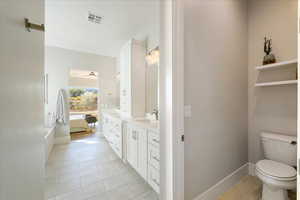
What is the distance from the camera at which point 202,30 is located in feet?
4.75

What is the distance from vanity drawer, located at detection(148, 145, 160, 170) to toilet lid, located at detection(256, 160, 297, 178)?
1.14 meters

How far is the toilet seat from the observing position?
135 centimetres

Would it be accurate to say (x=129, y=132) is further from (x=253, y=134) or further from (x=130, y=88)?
(x=253, y=134)

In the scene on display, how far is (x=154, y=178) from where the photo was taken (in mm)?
1646

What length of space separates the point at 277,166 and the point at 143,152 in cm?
155

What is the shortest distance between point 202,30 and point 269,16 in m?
1.31

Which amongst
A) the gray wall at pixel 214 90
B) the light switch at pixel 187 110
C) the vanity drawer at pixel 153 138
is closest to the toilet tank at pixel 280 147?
the gray wall at pixel 214 90

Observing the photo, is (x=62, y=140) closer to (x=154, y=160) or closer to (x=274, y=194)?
(x=154, y=160)

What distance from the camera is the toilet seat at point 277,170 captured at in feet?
4.42

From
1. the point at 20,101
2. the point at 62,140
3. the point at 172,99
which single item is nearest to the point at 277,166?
the point at 172,99

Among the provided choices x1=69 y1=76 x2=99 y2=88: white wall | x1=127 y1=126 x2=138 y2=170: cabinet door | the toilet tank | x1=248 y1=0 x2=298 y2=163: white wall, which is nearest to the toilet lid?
the toilet tank

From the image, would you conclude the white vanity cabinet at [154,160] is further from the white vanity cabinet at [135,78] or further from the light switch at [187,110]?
the white vanity cabinet at [135,78]

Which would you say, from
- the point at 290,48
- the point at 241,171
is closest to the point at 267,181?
the point at 241,171

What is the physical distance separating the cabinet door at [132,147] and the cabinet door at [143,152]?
10 centimetres
